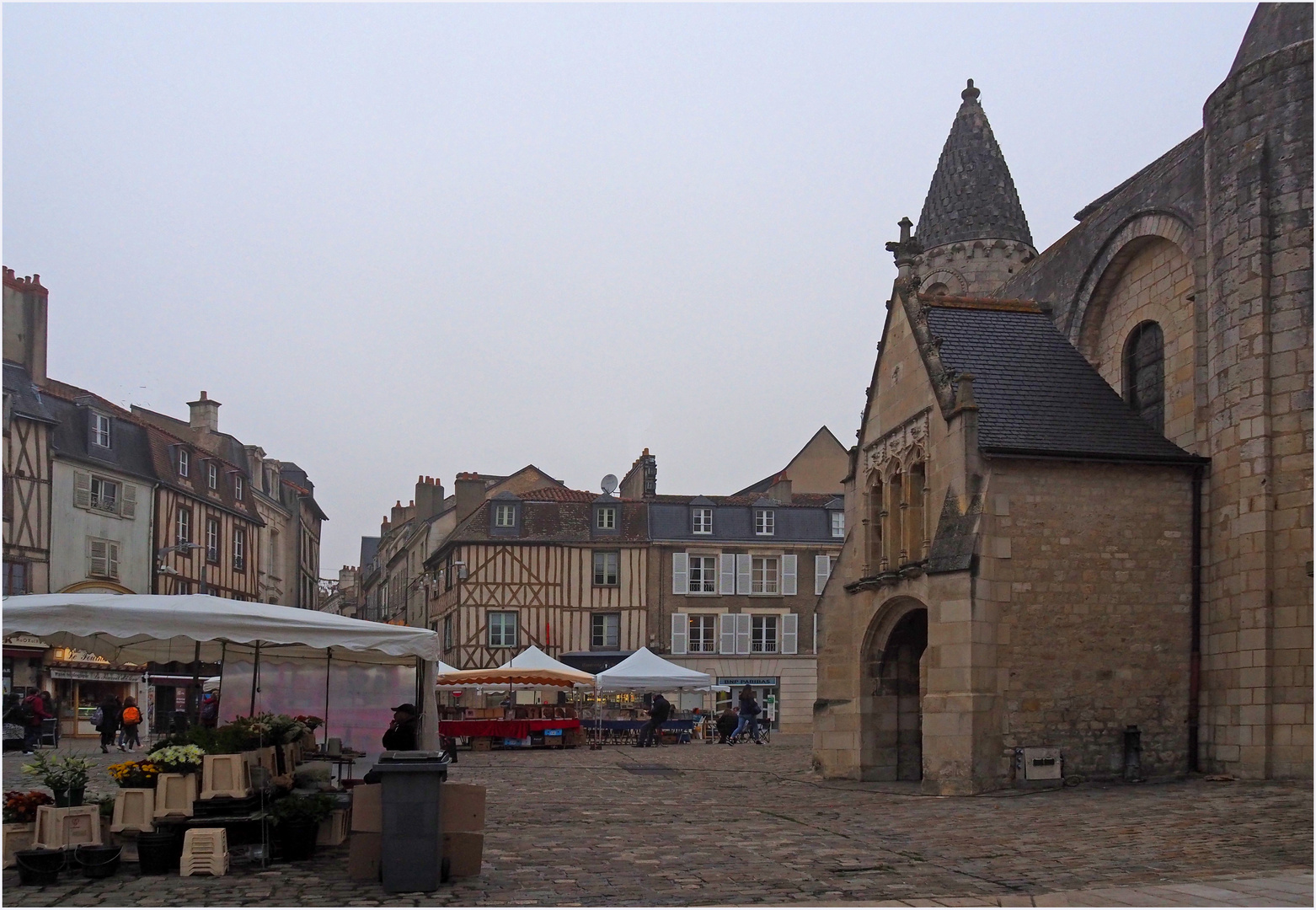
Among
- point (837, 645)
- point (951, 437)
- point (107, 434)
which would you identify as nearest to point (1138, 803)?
point (951, 437)

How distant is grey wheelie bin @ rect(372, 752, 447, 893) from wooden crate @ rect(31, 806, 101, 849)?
183 cm

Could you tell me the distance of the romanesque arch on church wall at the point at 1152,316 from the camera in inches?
621

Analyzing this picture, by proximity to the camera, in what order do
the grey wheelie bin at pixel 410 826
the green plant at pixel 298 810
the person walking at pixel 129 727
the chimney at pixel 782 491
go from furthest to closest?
the chimney at pixel 782 491 → the person walking at pixel 129 727 → the green plant at pixel 298 810 → the grey wheelie bin at pixel 410 826

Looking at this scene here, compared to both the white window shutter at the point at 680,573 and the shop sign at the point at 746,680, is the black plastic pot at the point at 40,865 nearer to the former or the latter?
the shop sign at the point at 746,680

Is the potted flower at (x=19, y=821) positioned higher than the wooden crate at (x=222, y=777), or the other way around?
the wooden crate at (x=222, y=777)

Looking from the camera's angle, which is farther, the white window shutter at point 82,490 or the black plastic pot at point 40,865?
the white window shutter at point 82,490

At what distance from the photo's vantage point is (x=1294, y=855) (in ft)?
28.9

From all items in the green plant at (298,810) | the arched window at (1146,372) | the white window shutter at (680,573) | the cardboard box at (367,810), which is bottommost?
the green plant at (298,810)

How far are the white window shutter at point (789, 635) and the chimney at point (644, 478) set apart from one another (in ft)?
19.5

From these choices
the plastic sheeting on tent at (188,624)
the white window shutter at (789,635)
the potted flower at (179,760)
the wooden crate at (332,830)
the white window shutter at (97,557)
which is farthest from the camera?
the white window shutter at (789,635)

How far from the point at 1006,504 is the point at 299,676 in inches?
295

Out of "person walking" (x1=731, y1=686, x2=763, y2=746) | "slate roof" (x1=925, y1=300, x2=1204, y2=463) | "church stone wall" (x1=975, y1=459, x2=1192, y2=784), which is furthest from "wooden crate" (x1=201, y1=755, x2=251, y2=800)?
"person walking" (x1=731, y1=686, x2=763, y2=746)

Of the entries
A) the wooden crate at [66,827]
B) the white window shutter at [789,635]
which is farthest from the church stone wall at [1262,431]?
the white window shutter at [789,635]

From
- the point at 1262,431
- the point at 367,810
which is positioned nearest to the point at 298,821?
the point at 367,810
